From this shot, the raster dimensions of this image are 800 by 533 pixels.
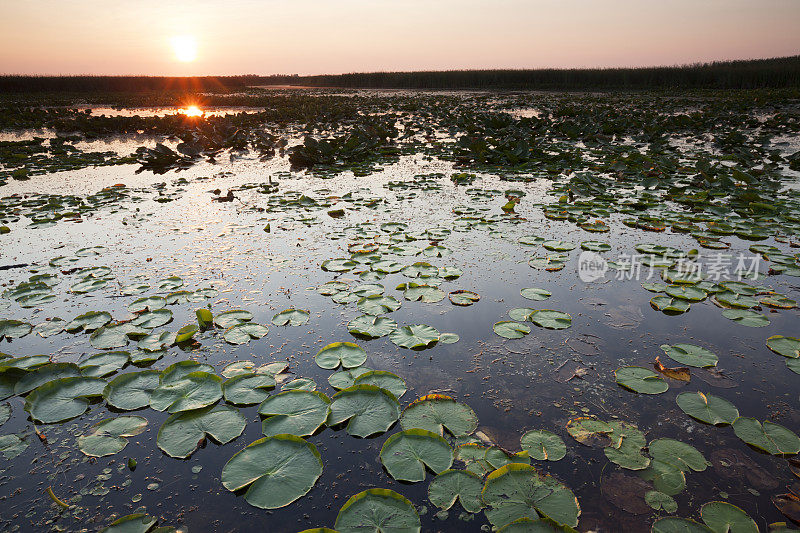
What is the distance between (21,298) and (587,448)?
4.00m

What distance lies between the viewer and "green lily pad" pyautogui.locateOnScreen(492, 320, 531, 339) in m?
2.51

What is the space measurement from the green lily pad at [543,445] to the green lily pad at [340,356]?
982 mm

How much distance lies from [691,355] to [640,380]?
467 mm

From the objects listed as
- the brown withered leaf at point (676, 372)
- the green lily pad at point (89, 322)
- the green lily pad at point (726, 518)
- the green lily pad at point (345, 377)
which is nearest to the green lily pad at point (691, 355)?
the brown withered leaf at point (676, 372)

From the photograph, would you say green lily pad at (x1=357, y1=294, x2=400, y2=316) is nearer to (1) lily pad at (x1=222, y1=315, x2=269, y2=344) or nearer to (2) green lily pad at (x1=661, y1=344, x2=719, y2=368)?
(1) lily pad at (x1=222, y1=315, x2=269, y2=344)

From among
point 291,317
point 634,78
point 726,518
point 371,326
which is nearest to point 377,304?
point 371,326

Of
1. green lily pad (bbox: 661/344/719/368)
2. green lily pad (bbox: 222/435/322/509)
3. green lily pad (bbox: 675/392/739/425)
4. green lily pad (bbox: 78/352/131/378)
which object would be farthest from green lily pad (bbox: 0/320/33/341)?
green lily pad (bbox: 661/344/719/368)

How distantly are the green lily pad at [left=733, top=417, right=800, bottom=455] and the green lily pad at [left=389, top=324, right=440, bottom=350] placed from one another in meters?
1.51

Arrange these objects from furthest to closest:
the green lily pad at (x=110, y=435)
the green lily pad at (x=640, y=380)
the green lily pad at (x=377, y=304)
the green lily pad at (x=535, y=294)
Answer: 1. the green lily pad at (x=535, y=294)
2. the green lily pad at (x=377, y=304)
3. the green lily pad at (x=640, y=380)
4. the green lily pad at (x=110, y=435)

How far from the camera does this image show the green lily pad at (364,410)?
183 cm

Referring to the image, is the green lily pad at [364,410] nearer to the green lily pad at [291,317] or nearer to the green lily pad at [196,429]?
the green lily pad at [196,429]

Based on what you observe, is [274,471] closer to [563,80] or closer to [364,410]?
[364,410]

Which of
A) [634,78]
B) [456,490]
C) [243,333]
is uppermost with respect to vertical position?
[634,78]

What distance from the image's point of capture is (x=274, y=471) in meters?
1.59
